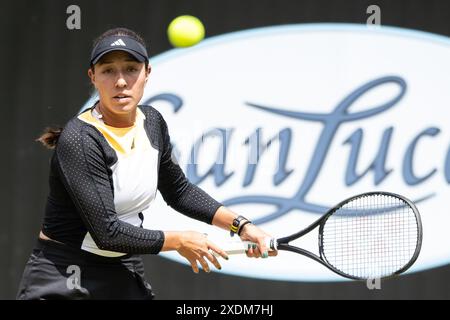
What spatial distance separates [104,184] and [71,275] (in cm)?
34

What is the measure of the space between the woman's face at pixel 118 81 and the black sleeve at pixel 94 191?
13 centimetres

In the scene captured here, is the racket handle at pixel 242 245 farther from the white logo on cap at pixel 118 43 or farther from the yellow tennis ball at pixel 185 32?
the yellow tennis ball at pixel 185 32

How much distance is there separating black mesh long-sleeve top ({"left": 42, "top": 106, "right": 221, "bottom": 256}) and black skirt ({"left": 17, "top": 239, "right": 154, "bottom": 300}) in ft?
0.13

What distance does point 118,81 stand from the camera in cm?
293

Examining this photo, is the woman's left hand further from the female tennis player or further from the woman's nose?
the woman's nose

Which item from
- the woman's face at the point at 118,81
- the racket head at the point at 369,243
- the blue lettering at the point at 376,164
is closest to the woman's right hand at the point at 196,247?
the woman's face at the point at 118,81

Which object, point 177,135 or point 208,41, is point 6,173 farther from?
point 208,41

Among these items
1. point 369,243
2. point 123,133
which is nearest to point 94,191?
point 123,133

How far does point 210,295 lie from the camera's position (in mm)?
5164

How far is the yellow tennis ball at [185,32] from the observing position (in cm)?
465

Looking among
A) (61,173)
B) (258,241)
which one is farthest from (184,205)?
(61,173)

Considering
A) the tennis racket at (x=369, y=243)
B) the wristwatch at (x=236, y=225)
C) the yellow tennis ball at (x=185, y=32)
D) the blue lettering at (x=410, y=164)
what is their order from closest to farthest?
the wristwatch at (x=236, y=225) → the tennis racket at (x=369, y=243) → the yellow tennis ball at (x=185, y=32) → the blue lettering at (x=410, y=164)

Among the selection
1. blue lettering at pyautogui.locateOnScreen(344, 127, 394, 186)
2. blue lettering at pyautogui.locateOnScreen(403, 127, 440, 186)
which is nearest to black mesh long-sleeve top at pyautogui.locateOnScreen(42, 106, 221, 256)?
blue lettering at pyautogui.locateOnScreen(344, 127, 394, 186)
